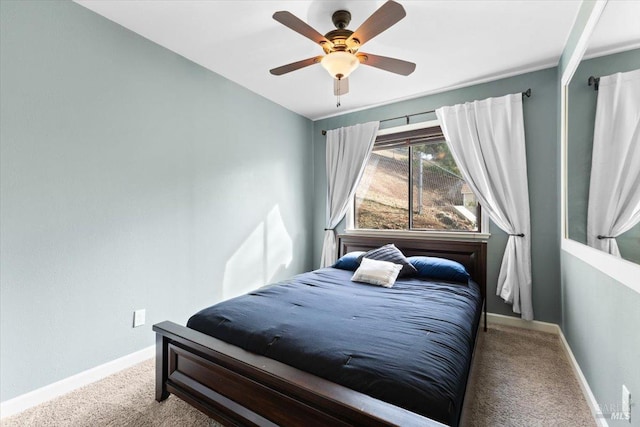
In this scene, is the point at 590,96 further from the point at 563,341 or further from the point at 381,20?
the point at 563,341

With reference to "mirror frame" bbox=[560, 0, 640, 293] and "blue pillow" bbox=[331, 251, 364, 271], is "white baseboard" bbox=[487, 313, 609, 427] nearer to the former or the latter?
"mirror frame" bbox=[560, 0, 640, 293]

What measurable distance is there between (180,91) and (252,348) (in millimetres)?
2343

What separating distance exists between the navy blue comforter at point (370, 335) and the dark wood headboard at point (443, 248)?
25.7 inches

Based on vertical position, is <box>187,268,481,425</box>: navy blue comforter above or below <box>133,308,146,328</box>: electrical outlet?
above

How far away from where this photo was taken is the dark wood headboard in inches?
115

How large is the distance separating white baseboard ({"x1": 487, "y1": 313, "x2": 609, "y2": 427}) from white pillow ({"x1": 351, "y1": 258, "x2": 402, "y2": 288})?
1.31 metres

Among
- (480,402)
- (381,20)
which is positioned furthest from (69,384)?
(381,20)

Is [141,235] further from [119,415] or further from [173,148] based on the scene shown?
[119,415]

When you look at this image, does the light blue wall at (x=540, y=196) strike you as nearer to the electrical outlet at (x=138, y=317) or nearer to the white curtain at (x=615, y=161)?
the white curtain at (x=615, y=161)

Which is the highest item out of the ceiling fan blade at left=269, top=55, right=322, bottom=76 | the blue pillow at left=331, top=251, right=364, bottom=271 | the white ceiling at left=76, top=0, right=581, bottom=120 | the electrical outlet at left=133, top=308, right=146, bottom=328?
the white ceiling at left=76, top=0, right=581, bottom=120

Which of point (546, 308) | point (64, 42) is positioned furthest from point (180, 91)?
point (546, 308)

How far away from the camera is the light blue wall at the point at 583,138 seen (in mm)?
1253

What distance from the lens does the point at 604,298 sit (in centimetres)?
154

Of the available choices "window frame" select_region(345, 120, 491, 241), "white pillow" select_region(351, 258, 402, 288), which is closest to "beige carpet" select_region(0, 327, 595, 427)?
"white pillow" select_region(351, 258, 402, 288)
